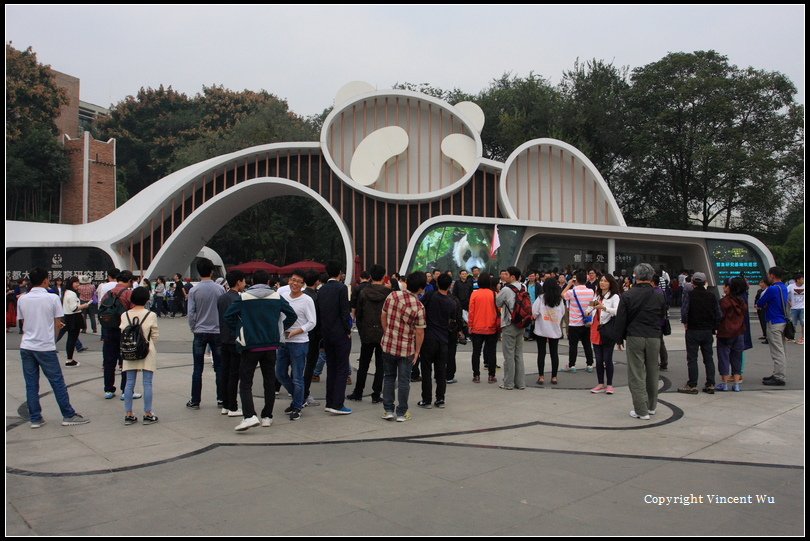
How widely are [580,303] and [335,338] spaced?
4.01m

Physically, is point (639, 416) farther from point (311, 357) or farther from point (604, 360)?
point (311, 357)

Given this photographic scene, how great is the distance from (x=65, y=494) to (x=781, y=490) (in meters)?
5.04

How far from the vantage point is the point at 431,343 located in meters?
7.11

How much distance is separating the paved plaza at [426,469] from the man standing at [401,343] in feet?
0.98

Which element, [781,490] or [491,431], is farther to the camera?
[491,431]

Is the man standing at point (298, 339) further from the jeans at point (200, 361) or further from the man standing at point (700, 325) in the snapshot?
the man standing at point (700, 325)

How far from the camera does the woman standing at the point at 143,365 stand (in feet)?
21.1

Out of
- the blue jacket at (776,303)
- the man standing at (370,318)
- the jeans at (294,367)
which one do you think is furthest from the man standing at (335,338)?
the blue jacket at (776,303)

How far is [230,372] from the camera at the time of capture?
6.95m

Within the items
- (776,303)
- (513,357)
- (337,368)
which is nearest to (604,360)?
(513,357)

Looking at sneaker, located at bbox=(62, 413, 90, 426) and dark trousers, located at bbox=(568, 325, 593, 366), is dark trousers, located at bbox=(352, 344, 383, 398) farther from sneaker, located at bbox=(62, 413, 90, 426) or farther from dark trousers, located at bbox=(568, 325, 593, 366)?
dark trousers, located at bbox=(568, 325, 593, 366)

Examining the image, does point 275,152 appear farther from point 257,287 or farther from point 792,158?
point 792,158

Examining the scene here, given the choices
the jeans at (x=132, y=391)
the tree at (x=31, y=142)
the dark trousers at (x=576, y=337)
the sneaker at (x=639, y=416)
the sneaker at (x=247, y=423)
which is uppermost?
the tree at (x=31, y=142)

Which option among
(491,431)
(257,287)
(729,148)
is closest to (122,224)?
(257,287)
